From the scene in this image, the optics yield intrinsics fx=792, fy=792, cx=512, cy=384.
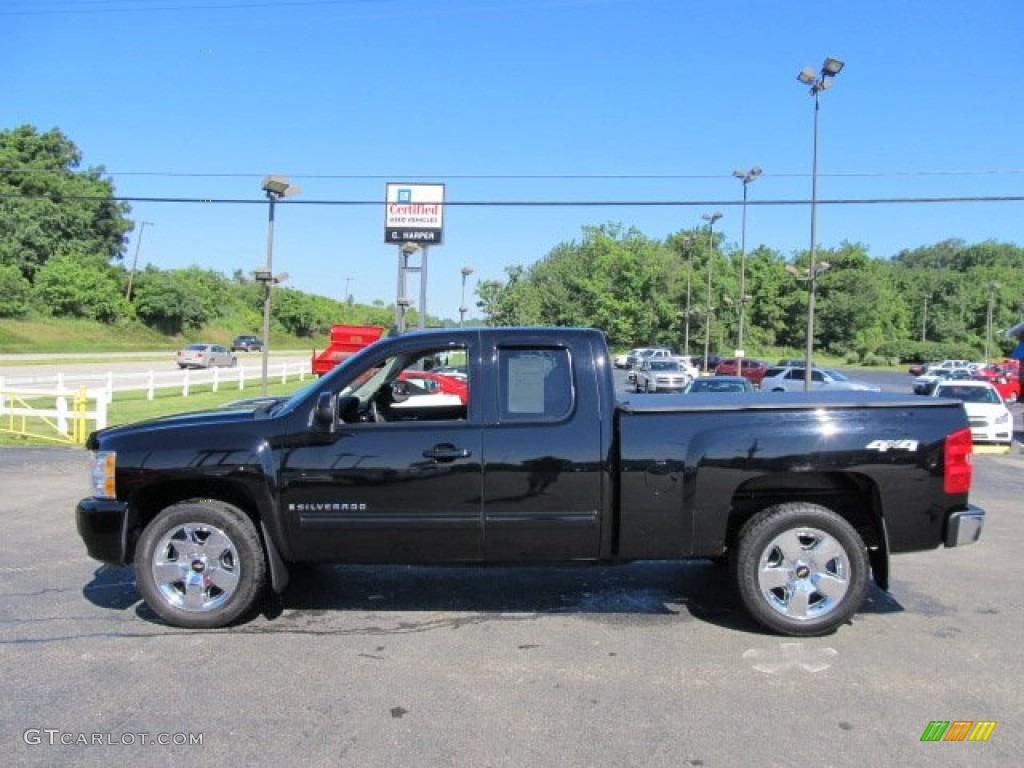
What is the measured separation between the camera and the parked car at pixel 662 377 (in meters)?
36.2

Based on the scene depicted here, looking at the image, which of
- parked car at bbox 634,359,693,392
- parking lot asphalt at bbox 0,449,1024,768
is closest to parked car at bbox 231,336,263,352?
parked car at bbox 634,359,693,392

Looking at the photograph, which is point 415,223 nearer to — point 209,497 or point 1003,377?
point 209,497

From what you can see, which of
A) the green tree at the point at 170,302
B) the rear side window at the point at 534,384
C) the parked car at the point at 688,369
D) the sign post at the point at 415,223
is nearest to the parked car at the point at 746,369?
the parked car at the point at 688,369

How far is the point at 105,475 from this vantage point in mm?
4918

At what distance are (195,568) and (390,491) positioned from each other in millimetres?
1338

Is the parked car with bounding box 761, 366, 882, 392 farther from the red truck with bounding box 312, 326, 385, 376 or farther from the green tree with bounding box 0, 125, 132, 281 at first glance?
the green tree with bounding box 0, 125, 132, 281

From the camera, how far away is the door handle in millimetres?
4734

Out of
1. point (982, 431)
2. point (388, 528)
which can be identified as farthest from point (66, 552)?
point (982, 431)

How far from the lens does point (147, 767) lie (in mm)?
3303

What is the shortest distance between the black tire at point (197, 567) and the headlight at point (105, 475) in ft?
1.08

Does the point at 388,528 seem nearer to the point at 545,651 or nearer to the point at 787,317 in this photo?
the point at 545,651

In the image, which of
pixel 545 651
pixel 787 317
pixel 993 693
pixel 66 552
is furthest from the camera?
pixel 787 317

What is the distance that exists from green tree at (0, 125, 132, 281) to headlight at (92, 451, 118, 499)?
64782 mm

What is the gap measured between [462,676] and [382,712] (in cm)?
56
